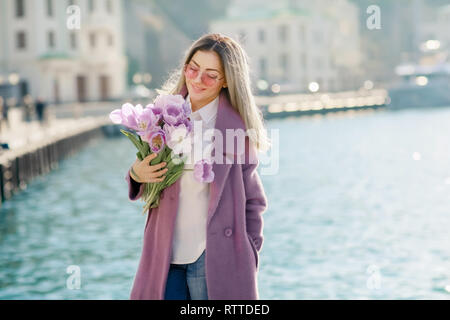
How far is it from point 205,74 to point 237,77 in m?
0.16

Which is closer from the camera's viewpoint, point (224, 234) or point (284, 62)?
point (224, 234)

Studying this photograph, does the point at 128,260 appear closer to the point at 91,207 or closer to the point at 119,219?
the point at 119,219

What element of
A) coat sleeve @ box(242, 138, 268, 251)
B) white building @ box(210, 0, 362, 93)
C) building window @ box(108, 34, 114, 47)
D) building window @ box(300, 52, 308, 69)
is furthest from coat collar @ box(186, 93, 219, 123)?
building window @ box(300, 52, 308, 69)

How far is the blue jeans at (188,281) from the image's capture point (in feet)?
11.5

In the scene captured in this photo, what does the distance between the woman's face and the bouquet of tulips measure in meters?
0.08

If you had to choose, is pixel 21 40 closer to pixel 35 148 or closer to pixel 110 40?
pixel 110 40

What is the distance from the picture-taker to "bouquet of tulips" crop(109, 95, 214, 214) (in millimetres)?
3508

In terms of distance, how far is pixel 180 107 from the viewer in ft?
11.6

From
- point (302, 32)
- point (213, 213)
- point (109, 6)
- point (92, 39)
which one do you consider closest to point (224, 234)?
point (213, 213)

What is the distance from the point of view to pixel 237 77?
348cm

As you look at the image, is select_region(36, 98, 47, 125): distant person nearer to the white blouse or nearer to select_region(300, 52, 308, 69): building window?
the white blouse

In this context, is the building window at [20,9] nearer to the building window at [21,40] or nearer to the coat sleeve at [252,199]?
the building window at [21,40]

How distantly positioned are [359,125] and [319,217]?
4378 cm

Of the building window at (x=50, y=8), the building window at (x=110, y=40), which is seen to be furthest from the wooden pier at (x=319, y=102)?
the building window at (x=50, y=8)
